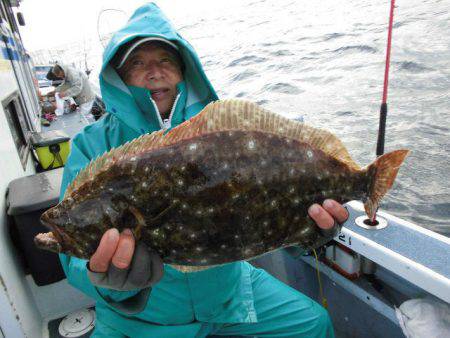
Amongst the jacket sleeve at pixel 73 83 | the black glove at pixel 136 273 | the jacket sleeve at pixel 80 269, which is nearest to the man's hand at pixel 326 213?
the black glove at pixel 136 273

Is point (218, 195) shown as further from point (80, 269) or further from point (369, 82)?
point (369, 82)

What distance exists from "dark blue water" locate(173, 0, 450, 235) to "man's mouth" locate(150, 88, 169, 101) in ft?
6.33

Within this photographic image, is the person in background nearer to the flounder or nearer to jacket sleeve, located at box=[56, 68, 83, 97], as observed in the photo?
jacket sleeve, located at box=[56, 68, 83, 97]

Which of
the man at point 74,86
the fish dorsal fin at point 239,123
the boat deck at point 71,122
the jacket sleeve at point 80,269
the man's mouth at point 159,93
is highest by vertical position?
the fish dorsal fin at point 239,123

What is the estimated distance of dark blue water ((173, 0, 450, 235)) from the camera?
6008 millimetres

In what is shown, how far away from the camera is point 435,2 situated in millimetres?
16312

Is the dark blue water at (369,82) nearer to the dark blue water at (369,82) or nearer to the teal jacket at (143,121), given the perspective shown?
the dark blue water at (369,82)

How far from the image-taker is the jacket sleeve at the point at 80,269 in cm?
237

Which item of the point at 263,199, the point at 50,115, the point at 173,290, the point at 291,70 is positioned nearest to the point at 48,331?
the point at 173,290

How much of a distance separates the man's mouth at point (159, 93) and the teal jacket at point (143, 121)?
113mm

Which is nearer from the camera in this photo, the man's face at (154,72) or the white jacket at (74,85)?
the man's face at (154,72)

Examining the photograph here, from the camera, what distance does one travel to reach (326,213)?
6.20 feet

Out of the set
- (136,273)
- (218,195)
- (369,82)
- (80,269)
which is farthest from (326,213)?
(369,82)

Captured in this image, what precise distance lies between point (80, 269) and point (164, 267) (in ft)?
1.86
